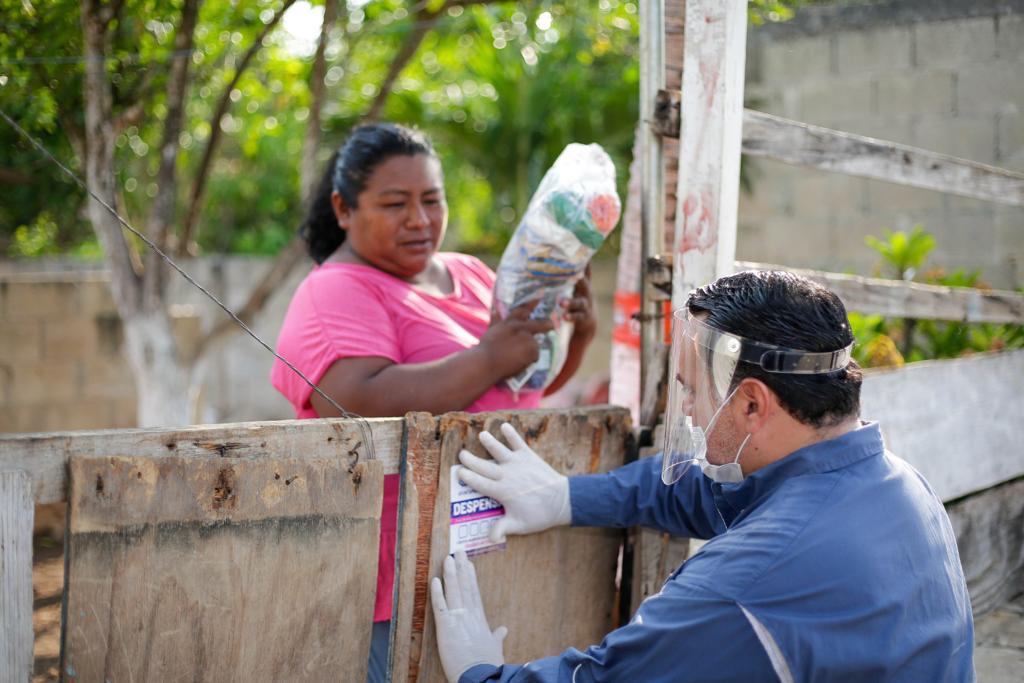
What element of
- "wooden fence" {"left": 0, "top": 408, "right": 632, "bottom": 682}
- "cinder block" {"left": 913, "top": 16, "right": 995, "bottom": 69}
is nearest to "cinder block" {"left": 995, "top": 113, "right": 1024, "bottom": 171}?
"cinder block" {"left": 913, "top": 16, "right": 995, "bottom": 69}

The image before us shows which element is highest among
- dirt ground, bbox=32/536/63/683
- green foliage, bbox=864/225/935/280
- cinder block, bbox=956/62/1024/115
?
cinder block, bbox=956/62/1024/115

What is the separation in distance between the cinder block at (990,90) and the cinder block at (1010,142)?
0.05m

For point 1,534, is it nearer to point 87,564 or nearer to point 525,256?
point 87,564

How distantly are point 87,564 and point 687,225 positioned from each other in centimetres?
→ 152

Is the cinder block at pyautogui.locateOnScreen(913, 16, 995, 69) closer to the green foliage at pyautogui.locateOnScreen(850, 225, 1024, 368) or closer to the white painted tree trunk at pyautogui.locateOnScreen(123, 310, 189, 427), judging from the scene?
the green foliage at pyautogui.locateOnScreen(850, 225, 1024, 368)

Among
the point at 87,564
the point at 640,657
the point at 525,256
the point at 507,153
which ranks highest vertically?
the point at 507,153

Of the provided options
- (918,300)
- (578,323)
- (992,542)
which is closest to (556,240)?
(578,323)

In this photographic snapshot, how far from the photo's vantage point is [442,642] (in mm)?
2059

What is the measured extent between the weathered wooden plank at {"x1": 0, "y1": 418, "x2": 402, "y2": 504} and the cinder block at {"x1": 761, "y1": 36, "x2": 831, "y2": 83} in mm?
5348

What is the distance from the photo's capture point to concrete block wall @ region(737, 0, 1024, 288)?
18.9 ft

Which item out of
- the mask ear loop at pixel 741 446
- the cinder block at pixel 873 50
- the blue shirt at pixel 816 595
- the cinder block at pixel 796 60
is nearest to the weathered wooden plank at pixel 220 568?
the blue shirt at pixel 816 595

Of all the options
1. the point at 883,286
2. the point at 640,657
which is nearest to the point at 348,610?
the point at 640,657

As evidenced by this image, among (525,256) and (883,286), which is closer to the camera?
(525,256)

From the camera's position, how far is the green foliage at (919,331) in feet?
13.0
